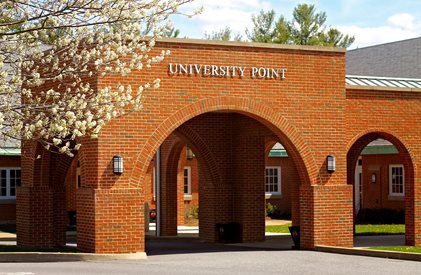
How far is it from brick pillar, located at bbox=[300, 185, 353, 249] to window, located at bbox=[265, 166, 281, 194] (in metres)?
19.2

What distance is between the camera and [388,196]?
127 ft

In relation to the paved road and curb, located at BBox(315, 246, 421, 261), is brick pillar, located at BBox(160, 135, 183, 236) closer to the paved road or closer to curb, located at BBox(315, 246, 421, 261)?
the paved road

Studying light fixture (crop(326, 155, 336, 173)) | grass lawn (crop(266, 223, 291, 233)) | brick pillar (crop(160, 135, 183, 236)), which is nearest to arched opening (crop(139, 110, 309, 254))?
light fixture (crop(326, 155, 336, 173))

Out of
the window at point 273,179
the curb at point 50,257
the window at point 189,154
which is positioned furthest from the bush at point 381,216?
the curb at point 50,257

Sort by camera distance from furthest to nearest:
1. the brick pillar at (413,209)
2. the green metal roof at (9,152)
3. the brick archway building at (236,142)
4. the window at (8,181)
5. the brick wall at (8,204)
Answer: the window at (8,181), the brick wall at (8,204), the green metal roof at (9,152), the brick pillar at (413,209), the brick archway building at (236,142)

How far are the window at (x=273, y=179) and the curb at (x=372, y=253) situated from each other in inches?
783

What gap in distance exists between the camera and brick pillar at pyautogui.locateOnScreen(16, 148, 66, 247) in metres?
24.0

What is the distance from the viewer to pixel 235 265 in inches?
754

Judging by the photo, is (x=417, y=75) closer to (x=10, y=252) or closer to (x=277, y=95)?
(x=277, y=95)

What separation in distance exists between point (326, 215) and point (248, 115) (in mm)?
3280

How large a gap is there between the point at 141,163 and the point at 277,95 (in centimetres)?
401

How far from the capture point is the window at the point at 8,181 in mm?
36031

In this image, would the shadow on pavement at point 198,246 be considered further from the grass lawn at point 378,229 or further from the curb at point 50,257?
the grass lawn at point 378,229

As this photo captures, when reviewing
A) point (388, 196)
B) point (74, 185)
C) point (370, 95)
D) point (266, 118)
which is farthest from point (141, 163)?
point (388, 196)
